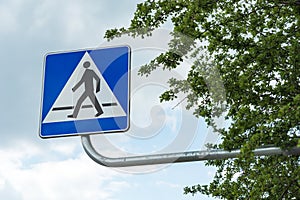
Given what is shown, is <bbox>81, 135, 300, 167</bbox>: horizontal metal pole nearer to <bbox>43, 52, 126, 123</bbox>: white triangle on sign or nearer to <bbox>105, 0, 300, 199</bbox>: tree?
<bbox>43, 52, 126, 123</bbox>: white triangle on sign

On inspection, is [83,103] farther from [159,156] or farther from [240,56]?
[240,56]

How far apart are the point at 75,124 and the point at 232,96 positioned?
6.26m

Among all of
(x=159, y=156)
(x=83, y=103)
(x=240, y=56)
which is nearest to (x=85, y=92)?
(x=83, y=103)

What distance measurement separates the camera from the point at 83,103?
363cm

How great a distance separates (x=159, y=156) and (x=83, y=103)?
0.68 meters

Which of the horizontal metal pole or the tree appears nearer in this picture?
the horizontal metal pole

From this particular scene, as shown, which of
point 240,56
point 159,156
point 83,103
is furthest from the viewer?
point 240,56

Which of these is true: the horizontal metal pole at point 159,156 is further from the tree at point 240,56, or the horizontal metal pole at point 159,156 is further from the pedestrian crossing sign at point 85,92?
the tree at point 240,56

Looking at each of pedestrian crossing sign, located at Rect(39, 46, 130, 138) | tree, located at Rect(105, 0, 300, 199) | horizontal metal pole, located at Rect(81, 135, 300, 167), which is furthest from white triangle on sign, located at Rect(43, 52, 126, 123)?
tree, located at Rect(105, 0, 300, 199)

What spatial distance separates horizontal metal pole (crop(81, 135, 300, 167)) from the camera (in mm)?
3594

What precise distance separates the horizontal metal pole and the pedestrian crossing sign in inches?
5.6

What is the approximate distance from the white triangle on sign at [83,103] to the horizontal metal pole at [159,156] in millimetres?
200

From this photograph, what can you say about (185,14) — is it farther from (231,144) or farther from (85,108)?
(85,108)

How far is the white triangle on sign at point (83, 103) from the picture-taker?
362 cm
